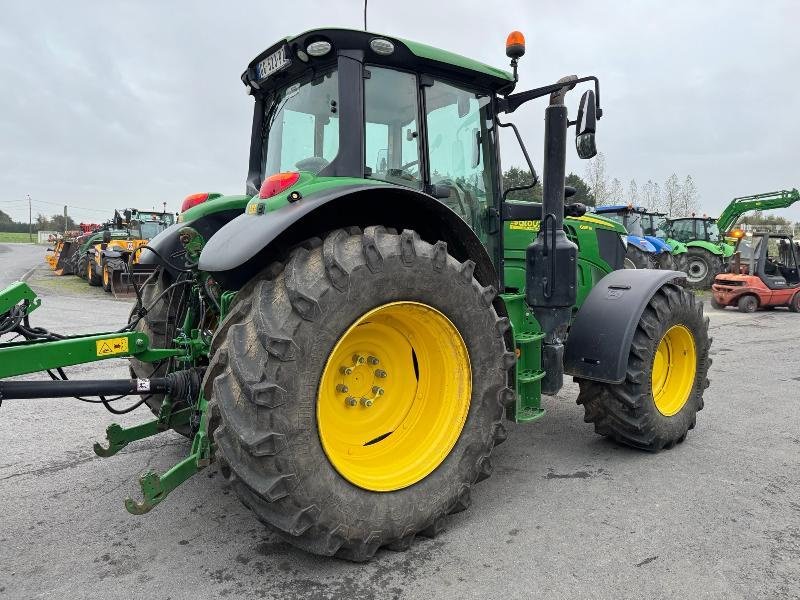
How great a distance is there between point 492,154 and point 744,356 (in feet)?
18.8

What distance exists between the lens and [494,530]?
9.24 ft

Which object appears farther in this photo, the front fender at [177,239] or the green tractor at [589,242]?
the green tractor at [589,242]

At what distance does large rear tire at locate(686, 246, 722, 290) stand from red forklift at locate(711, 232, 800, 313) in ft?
14.6

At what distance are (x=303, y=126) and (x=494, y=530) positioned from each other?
2440 mm

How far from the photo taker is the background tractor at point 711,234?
58.2 ft

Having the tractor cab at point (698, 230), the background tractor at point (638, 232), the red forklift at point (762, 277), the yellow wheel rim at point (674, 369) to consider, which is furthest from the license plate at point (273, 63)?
the tractor cab at point (698, 230)

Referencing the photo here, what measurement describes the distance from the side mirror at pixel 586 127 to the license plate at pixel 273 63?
1.65m

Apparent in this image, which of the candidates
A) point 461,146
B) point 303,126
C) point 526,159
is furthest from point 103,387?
point 526,159

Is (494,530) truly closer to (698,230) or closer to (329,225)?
(329,225)

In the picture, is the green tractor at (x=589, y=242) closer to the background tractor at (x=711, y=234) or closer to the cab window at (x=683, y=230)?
the background tractor at (x=711, y=234)

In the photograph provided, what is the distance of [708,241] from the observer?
19250 millimetres

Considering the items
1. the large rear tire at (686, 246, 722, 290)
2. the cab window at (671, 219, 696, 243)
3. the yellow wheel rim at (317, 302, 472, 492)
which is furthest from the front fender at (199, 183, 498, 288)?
the cab window at (671, 219, 696, 243)


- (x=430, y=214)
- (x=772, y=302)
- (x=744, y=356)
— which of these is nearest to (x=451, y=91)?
(x=430, y=214)

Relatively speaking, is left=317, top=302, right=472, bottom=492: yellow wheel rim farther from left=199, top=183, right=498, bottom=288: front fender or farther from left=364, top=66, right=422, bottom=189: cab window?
left=364, top=66, right=422, bottom=189: cab window
